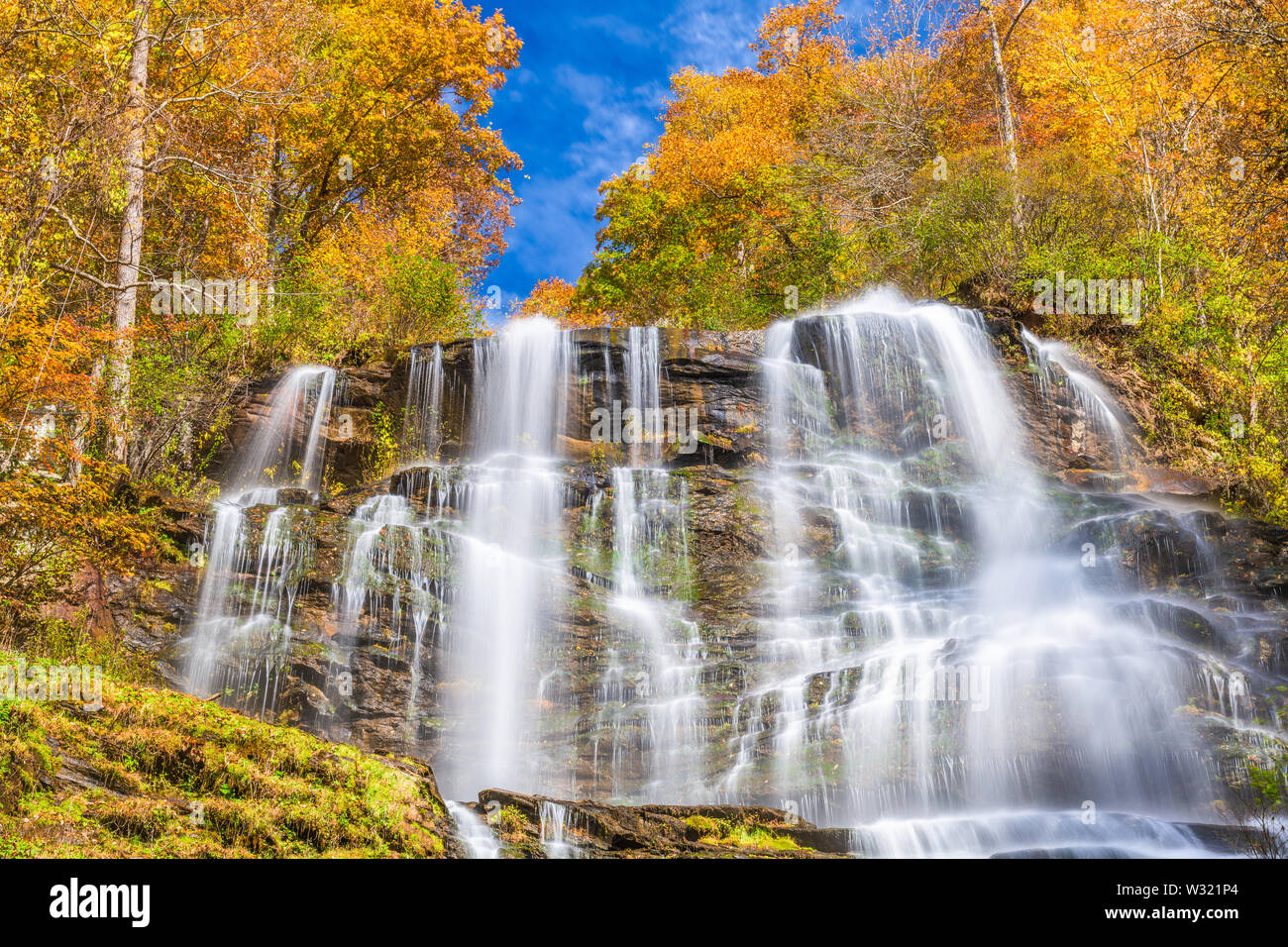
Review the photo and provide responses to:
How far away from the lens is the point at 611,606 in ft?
40.4

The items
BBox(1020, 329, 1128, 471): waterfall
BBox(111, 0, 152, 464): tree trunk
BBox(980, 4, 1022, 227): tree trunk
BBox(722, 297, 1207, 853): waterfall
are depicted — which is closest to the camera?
BBox(722, 297, 1207, 853): waterfall

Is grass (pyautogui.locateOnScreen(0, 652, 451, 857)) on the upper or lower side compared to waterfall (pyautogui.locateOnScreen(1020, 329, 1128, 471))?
lower

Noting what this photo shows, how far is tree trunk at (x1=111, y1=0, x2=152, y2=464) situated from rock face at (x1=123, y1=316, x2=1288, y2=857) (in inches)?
113

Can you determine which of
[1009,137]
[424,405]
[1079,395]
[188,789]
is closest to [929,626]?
[1079,395]

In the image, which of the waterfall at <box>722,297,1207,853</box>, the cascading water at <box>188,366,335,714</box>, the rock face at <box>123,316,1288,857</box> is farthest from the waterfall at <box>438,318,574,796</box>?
the waterfall at <box>722,297,1207,853</box>

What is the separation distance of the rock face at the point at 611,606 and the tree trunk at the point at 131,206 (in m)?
2.87

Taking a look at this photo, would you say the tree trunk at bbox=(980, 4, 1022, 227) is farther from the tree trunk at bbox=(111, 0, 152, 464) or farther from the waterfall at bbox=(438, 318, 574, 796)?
the tree trunk at bbox=(111, 0, 152, 464)

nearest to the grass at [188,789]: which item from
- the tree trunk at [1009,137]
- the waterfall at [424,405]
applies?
the waterfall at [424,405]

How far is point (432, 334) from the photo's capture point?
19688mm

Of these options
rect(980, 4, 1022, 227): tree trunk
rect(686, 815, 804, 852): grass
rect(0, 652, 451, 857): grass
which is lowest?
rect(686, 815, 804, 852): grass

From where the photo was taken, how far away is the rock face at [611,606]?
9.96 meters

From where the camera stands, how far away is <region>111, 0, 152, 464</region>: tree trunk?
1289 centimetres

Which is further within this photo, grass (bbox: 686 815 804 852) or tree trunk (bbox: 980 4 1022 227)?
tree trunk (bbox: 980 4 1022 227)

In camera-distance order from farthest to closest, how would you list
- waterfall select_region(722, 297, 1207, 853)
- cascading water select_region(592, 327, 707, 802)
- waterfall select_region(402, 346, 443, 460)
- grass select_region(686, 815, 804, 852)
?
1. waterfall select_region(402, 346, 443, 460)
2. cascading water select_region(592, 327, 707, 802)
3. waterfall select_region(722, 297, 1207, 853)
4. grass select_region(686, 815, 804, 852)
